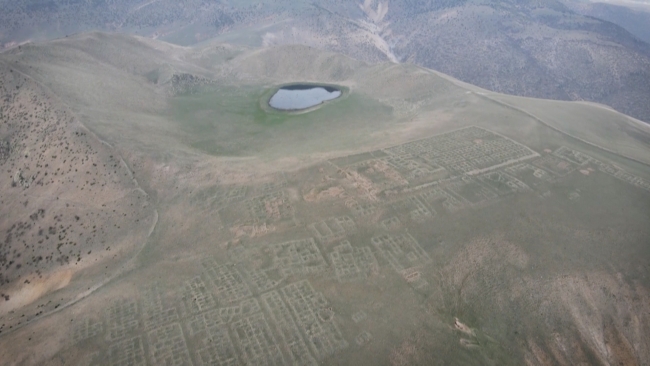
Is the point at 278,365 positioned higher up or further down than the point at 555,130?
further down

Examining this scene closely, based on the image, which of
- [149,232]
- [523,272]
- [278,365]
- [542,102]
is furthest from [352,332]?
[542,102]

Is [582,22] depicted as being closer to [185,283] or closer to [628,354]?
[628,354]

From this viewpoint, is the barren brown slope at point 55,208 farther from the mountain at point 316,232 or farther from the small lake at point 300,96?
the small lake at point 300,96

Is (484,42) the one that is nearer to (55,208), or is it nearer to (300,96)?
(300,96)

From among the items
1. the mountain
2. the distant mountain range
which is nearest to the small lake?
the mountain

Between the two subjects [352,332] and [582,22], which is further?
[582,22]

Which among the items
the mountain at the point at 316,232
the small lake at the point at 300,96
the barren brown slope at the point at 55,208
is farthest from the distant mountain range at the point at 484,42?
the barren brown slope at the point at 55,208
